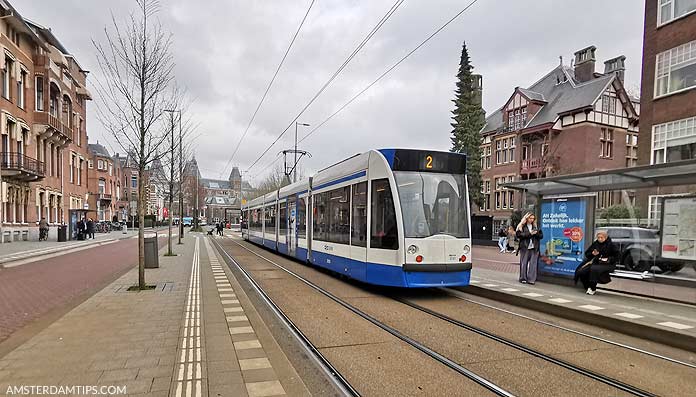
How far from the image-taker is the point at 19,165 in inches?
1130

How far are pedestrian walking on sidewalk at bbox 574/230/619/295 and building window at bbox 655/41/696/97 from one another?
16665mm

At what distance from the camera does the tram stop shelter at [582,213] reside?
9.02m

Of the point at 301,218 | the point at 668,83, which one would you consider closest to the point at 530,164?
the point at 668,83

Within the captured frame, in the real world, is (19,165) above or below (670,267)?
above

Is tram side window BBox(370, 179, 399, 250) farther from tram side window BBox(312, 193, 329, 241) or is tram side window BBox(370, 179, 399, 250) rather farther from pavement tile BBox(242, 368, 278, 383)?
pavement tile BBox(242, 368, 278, 383)

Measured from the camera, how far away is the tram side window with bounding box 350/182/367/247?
1003 cm

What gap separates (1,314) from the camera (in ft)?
24.7

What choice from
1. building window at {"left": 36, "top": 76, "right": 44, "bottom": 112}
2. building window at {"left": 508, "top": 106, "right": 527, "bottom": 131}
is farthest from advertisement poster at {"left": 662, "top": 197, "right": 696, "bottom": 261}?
building window at {"left": 36, "top": 76, "right": 44, "bottom": 112}

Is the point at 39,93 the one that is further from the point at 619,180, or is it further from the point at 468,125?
the point at 619,180

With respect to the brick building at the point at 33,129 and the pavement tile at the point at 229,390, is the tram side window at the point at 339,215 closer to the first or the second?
the pavement tile at the point at 229,390

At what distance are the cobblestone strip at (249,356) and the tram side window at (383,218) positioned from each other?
3.20m

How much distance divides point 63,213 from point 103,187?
37478 mm

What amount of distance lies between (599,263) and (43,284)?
13236 millimetres

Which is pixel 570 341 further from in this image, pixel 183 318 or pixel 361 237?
pixel 183 318
